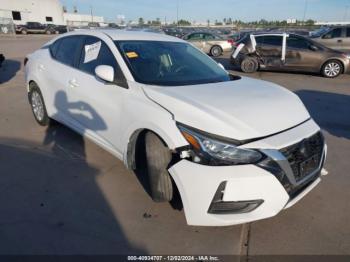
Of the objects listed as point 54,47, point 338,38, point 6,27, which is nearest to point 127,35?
point 54,47

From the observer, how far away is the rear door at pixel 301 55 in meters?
11.0

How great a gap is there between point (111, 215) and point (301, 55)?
10.5m

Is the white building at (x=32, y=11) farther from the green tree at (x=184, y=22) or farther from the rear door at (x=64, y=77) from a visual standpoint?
the rear door at (x=64, y=77)

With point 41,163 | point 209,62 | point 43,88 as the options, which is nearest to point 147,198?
point 41,163

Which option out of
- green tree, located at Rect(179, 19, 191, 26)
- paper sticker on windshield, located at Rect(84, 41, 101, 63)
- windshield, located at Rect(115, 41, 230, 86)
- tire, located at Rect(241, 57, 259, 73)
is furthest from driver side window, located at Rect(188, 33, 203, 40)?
green tree, located at Rect(179, 19, 191, 26)

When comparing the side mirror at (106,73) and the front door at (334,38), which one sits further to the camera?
the front door at (334,38)

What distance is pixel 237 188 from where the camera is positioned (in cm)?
225

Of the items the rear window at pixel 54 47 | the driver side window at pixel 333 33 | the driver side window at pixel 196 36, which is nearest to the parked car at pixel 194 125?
the rear window at pixel 54 47

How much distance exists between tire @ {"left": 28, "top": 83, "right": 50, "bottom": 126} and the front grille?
3.86 m

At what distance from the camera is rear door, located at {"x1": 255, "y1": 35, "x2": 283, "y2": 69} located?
1143cm

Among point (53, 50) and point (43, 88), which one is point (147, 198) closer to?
point (43, 88)

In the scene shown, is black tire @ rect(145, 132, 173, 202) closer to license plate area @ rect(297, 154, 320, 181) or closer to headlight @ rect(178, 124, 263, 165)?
headlight @ rect(178, 124, 263, 165)

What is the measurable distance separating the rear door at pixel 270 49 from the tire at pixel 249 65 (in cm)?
33

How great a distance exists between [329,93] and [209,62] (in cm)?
589
